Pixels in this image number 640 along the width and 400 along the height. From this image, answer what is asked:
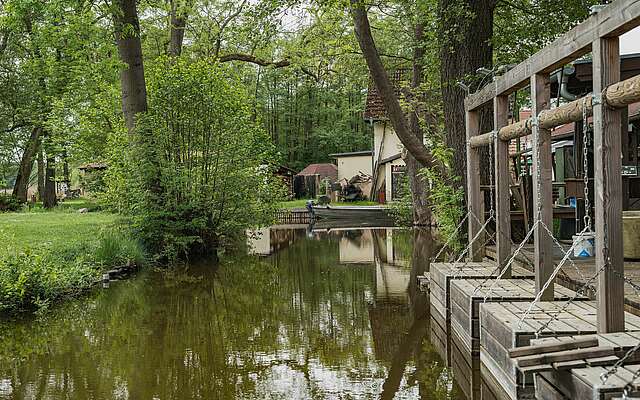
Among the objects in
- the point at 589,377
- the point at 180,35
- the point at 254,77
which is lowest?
the point at 589,377

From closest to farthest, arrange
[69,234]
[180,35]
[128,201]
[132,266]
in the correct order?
[132,266] < [128,201] < [69,234] < [180,35]

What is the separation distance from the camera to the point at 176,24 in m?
23.4

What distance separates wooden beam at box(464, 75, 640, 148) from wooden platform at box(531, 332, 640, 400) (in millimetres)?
1566

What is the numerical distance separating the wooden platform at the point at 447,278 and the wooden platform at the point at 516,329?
1472 millimetres

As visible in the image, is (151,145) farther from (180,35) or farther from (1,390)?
(1,390)

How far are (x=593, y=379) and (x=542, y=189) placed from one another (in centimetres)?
283

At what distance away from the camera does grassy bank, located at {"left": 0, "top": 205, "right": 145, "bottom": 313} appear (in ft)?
34.2

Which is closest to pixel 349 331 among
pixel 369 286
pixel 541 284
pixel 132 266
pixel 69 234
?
pixel 541 284

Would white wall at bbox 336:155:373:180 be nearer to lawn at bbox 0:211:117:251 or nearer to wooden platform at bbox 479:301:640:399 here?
lawn at bbox 0:211:117:251

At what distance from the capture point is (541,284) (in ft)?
22.6

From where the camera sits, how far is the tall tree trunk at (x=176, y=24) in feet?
75.5

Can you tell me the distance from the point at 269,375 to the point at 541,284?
2.70 meters

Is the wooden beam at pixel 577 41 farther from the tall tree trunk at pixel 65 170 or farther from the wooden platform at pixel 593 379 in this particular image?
the tall tree trunk at pixel 65 170

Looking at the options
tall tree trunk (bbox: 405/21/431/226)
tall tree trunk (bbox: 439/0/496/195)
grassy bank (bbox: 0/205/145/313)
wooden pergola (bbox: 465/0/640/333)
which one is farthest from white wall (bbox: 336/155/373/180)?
wooden pergola (bbox: 465/0/640/333)
